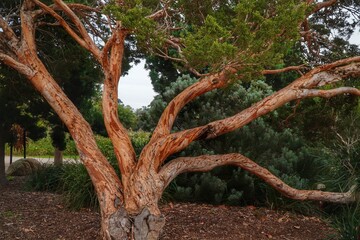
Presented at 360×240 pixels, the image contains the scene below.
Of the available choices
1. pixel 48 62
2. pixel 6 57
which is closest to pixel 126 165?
pixel 6 57

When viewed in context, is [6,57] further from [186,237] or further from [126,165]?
[186,237]

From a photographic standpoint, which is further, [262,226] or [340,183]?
[340,183]

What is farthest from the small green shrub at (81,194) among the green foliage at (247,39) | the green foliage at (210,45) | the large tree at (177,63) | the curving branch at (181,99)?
the green foliage at (210,45)

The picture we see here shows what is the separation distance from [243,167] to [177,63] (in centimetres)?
184

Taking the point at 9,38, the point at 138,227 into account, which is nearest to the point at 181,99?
the point at 138,227

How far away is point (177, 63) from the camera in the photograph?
23.2ft

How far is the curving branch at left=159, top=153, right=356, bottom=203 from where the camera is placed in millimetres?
7078

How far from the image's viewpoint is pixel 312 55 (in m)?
10.3

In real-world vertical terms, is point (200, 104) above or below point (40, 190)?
above

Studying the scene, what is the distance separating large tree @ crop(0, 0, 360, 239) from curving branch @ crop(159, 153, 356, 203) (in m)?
0.01

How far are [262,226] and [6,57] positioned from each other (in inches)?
183

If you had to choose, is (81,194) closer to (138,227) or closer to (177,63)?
(138,227)

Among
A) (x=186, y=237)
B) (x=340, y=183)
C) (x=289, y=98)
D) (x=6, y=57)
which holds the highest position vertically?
(x=6, y=57)

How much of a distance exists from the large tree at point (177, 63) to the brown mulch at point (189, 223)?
0.55 metres
